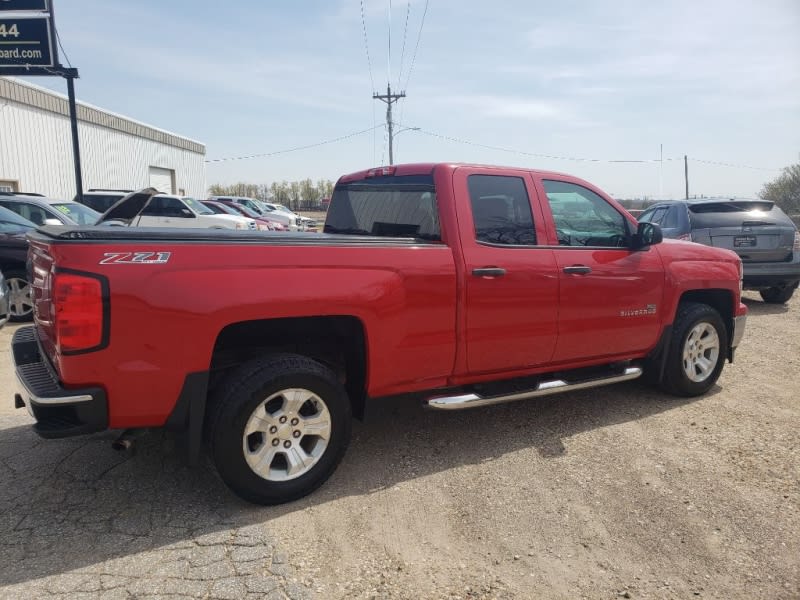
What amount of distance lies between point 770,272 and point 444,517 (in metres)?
8.08

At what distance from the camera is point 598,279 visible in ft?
14.3

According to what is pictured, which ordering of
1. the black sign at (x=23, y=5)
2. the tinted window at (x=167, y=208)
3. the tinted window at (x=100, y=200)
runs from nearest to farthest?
the black sign at (x=23, y=5) < the tinted window at (x=167, y=208) < the tinted window at (x=100, y=200)

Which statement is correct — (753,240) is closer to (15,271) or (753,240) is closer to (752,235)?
(752,235)

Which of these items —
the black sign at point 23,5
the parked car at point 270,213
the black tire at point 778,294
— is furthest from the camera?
the parked car at point 270,213

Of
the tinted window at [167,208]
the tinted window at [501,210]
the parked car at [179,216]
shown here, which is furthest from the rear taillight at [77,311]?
the tinted window at [167,208]

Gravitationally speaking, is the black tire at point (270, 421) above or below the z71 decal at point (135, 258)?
below

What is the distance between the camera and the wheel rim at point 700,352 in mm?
5043

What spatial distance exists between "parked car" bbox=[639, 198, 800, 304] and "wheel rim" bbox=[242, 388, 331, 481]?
7634 mm

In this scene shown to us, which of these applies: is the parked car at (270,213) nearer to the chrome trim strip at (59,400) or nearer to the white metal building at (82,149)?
the white metal building at (82,149)

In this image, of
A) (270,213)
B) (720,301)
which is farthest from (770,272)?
(270,213)

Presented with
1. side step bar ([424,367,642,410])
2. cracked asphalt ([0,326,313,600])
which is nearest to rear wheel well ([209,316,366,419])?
side step bar ([424,367,642,410])

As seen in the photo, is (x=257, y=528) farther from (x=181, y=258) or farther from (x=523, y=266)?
(x=523, y=266)

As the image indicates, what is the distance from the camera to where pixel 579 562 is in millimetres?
2766

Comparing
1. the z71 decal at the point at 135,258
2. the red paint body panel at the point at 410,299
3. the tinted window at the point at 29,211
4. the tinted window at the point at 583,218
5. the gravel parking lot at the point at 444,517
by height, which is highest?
the tinted window at the point at 29,211
